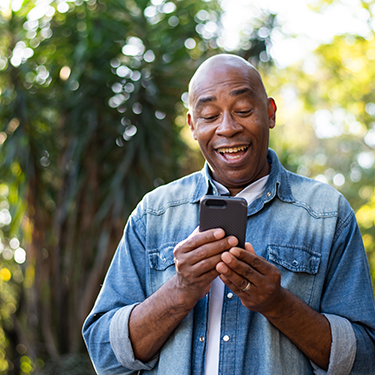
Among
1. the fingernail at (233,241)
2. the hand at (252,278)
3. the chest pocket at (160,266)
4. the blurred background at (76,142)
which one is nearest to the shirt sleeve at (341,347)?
the hand at (252,278)

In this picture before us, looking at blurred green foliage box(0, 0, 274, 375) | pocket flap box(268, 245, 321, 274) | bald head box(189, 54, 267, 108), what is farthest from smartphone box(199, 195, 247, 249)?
blurred green foliage box(0, 0, 274, 375)

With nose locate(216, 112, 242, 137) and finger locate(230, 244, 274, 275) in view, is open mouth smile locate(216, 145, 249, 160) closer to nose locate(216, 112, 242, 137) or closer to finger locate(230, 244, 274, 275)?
nose locate(216, 112, 242, 137)

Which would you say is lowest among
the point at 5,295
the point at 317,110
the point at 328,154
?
the point at 328,154

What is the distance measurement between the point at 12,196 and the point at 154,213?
2669 mm

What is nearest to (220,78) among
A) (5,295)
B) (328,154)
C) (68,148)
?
(68,148)

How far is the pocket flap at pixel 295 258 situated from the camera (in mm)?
1401

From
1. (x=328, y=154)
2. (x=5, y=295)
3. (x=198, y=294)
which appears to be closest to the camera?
(x=198, y=294)

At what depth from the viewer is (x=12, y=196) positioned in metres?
3.83

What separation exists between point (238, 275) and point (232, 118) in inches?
22.5

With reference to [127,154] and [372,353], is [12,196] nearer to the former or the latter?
[127,154]

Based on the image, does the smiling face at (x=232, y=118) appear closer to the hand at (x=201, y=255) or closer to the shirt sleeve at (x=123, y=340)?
the hand at (x=201, y=255)

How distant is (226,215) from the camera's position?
1230 mm

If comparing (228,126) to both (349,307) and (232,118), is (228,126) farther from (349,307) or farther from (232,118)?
(349,307)

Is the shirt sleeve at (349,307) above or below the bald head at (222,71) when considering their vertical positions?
below
